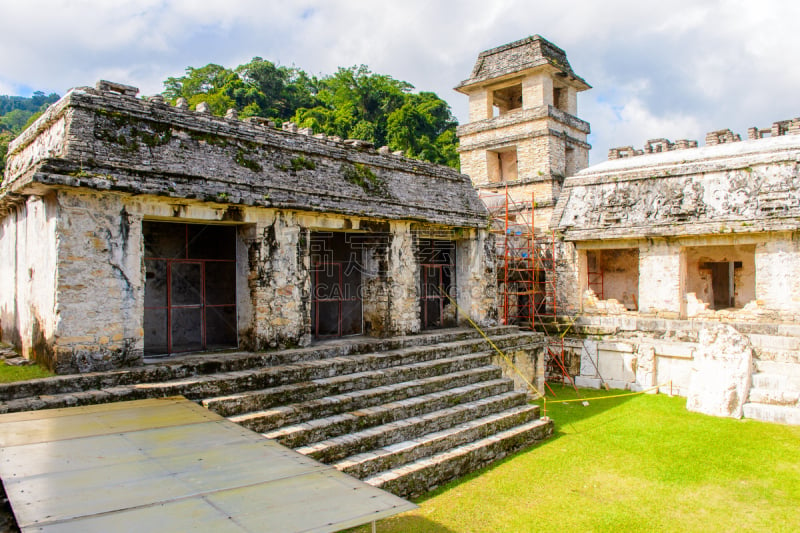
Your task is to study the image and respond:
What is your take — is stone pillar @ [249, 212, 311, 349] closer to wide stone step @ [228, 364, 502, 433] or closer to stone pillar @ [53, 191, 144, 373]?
wide stone step @ [228, 364, 502, 433]

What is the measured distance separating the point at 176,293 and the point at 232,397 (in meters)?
4.44

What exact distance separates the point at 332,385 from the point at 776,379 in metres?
8.59

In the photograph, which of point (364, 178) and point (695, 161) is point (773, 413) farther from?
point (364, 178)

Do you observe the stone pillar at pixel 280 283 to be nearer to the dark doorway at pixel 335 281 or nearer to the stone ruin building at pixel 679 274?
the dark doorway at pixel 335 281

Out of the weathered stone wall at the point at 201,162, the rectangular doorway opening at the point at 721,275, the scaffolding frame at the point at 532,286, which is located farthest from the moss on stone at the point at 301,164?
the rectangular doorway opening at the point at 721,275

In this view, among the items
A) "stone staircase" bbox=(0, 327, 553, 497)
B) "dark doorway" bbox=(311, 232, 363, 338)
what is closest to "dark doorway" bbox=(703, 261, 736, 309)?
"stone staircase" bbox=(0, 327, 553, 497)

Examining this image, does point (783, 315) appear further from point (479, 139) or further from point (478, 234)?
point (479, 139)

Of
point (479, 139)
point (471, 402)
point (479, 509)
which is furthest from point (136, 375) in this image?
point (479, 139)

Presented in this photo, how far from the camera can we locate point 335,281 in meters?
12.9

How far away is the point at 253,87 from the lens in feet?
113

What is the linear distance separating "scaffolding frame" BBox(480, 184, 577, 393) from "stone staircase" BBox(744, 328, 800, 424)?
3.93 metres

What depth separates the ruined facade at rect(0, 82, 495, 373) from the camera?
716 cm

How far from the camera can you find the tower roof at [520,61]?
2084 cm

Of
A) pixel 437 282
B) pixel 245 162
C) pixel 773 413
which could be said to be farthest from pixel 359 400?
pixel 773 413
